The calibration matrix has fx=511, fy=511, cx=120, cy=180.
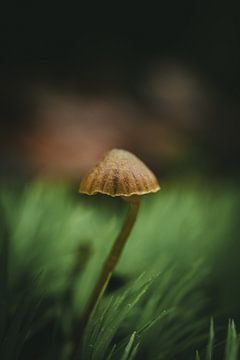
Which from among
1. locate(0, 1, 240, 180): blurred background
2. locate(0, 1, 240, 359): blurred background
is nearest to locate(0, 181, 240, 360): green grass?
locate(0, 1, 240, 359): blurred background

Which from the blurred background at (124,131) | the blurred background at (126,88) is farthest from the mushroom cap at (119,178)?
the blurred background at (126,88)

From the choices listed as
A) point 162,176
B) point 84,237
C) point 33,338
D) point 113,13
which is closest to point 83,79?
point 113,13

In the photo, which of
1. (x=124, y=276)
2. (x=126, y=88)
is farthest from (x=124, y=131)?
(x=124, y=276)

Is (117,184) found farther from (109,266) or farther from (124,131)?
(124,131)

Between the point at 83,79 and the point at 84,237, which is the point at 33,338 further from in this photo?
the point at 83,79

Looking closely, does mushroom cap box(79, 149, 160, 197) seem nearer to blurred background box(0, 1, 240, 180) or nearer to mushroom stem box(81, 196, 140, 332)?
mushroom stem box(81, 196, 140, 332)

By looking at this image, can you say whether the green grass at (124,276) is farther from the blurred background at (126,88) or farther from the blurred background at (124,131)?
the blurred background at (126,88)
